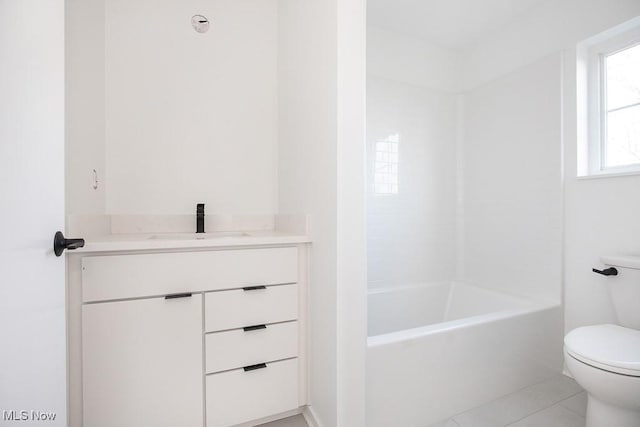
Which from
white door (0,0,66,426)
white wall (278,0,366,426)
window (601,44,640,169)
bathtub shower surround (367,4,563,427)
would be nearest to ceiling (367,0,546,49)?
bathtub shower surround (367,4,563,427)

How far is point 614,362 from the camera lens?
1.08m

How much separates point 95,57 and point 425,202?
2415 mm

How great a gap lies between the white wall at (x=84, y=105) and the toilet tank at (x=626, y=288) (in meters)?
2.62

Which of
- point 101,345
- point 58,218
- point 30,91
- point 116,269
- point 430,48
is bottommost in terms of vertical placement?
point 101,345

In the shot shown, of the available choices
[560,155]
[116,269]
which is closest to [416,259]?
[560,155]

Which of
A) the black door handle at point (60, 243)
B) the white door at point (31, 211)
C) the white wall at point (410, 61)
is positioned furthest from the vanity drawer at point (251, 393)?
the white wall at point (410, 61)

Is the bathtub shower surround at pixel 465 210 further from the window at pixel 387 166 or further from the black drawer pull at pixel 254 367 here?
the black drawer pull at pixel 254 367

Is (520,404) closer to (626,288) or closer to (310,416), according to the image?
(626,288)

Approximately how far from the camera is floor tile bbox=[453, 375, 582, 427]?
1418mm

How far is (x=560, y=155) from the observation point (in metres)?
1.85

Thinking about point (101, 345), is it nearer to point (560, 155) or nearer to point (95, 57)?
point (95, 57)

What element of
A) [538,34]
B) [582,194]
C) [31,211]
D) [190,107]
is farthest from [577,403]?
[190,107]

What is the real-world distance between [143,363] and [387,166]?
1.98 m

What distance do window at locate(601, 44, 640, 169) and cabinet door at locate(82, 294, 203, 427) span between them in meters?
2.48
